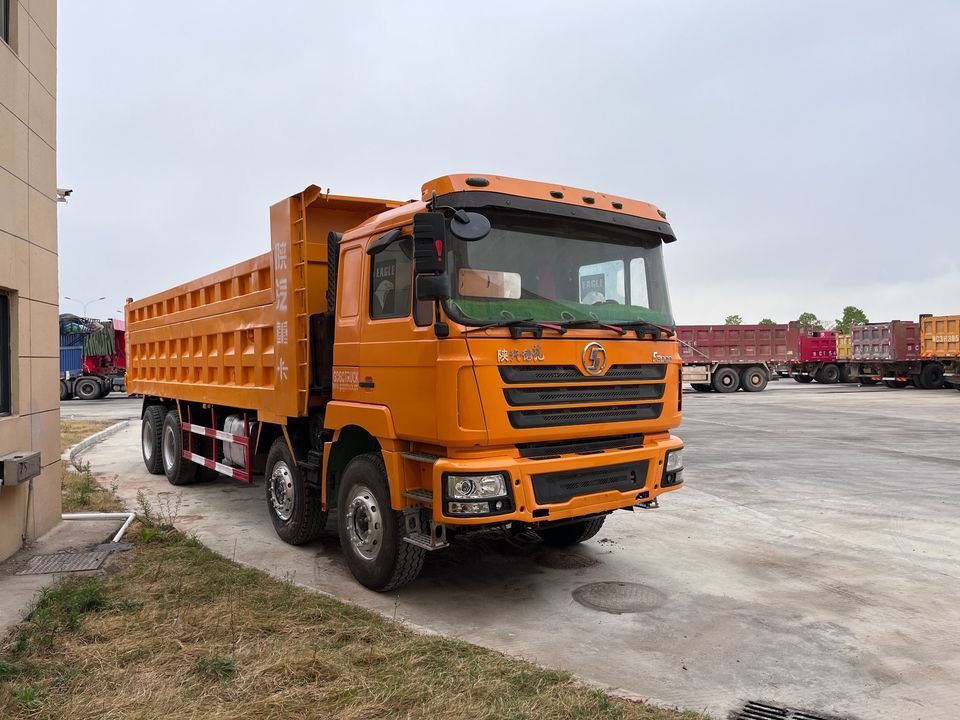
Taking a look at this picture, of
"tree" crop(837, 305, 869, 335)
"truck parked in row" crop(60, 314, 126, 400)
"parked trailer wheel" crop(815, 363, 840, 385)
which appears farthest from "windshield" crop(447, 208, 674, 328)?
"tree" crop(837, 305, 869, 335)

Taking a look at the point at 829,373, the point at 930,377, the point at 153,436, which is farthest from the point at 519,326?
the point at 829,373

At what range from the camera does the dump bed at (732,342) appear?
29469mm

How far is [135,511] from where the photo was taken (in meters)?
8.01

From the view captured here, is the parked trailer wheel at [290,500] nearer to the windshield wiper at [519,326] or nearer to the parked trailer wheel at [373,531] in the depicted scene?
the parked trailer wheel at [373,531]

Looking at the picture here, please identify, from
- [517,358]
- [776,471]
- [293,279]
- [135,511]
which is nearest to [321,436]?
[293,279]

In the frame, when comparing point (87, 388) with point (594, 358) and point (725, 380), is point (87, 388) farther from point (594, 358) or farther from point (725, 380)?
point (594, 358)

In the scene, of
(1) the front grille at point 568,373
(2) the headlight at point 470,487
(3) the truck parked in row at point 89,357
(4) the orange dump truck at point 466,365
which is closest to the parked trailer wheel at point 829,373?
(3) the truck parked in row at point 89,357

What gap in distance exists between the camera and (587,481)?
4918 mm

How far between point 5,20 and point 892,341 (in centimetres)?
3339

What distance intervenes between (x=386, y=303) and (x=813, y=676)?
3.45 metres

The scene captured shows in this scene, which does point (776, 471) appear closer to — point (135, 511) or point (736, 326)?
point (135, 511)

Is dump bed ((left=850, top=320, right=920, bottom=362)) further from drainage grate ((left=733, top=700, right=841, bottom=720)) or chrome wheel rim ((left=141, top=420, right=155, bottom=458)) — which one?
drainage grate ((left=733, top=700, right=841, bottom=720))

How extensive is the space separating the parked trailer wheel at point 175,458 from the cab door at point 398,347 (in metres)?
5.33

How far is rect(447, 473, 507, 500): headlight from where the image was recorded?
4438 mm
